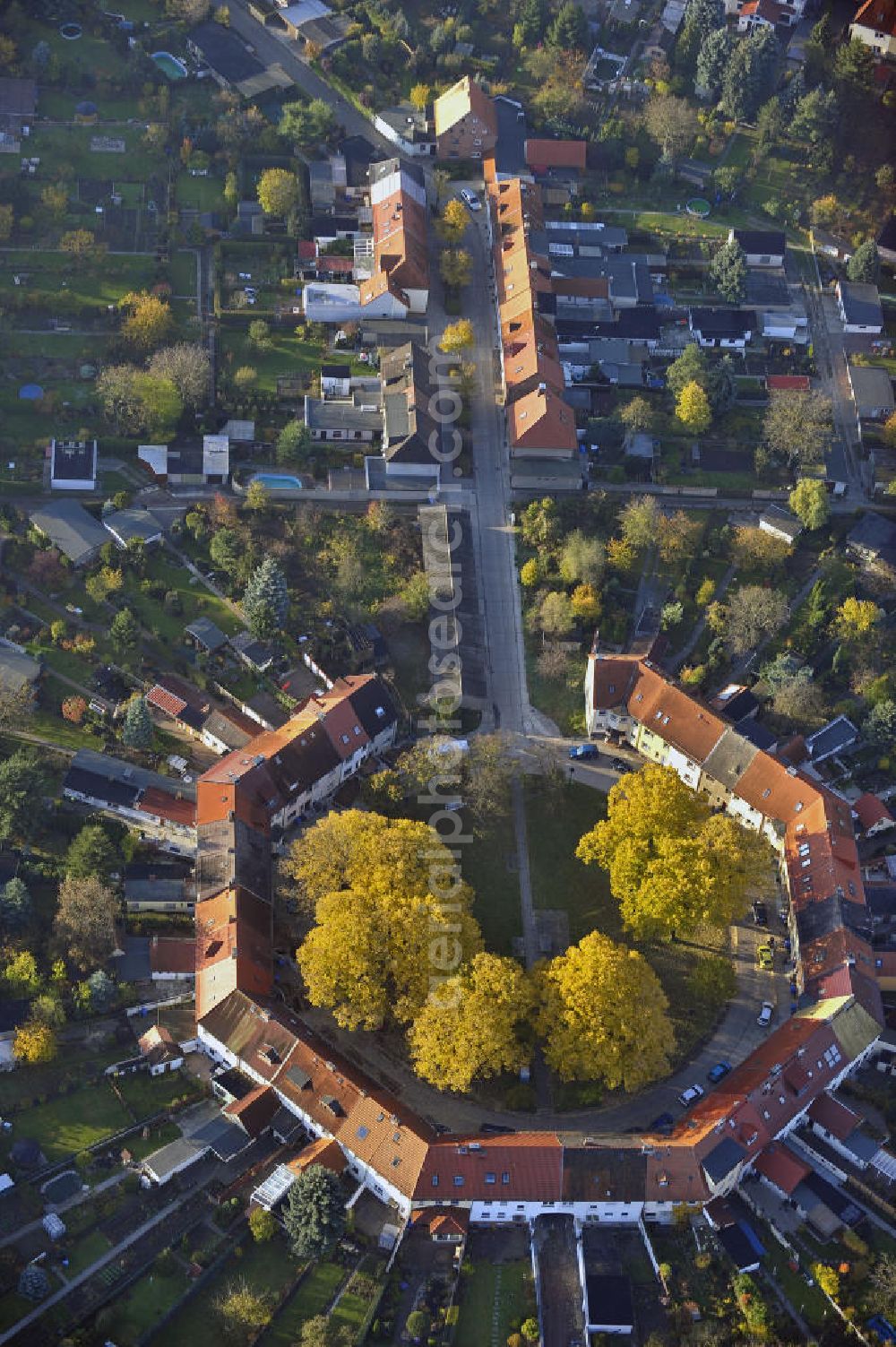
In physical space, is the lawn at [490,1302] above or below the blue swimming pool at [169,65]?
below

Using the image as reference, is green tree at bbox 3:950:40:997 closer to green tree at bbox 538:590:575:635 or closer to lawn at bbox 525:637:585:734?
lawn at bbox 525:637:585:734

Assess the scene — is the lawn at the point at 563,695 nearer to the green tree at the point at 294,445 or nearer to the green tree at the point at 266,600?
the green tree at the point at 266,600

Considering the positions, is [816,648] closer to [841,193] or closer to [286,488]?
[286,488]

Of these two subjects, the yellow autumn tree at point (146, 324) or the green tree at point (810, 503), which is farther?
the yellow autumn tree at point (146, 324)

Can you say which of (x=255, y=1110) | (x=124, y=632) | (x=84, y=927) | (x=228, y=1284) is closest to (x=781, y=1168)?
(x=255, y=1110)

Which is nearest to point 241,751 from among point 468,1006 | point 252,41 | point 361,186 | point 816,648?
point 468,1006

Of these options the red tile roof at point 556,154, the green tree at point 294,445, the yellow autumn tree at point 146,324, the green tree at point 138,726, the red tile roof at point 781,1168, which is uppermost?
the red tile roof at point 556,154

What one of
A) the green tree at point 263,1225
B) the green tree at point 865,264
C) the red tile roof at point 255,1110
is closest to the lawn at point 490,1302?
the green tree at point 263,1225
